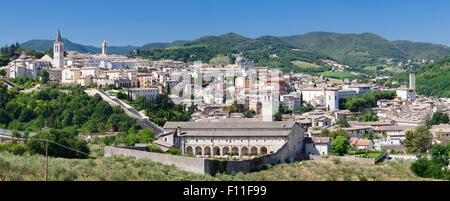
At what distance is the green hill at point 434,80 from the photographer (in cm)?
7538

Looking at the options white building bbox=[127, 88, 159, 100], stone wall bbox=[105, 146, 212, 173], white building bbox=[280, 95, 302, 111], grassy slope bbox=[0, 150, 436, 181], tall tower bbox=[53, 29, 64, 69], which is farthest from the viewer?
tall tower bbox=[53, 29, 64, 69]

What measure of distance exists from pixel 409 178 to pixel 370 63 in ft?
483

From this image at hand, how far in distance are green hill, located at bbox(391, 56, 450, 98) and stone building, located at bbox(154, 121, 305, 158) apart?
49.2 metres

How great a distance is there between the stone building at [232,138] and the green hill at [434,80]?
49.2 meters

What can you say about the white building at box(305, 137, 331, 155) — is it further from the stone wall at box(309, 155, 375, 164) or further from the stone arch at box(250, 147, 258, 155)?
→ the stone arch at box(250, 147, 258, 155)

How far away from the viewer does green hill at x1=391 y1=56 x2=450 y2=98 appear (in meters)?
75.4

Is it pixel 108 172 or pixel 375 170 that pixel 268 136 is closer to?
pixel 375 170

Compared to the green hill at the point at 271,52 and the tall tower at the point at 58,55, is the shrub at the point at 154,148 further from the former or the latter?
the green hill at the point at 271,52

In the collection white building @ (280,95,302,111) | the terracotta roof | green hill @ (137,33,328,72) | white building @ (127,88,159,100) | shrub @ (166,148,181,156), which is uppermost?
green hill @ (137,33,328,72)

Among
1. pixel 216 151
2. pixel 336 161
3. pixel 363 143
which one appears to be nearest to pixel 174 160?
pixel 216 151

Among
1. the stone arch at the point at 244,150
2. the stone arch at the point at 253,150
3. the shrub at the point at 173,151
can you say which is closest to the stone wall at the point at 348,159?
the stone arch at the point at 253,150

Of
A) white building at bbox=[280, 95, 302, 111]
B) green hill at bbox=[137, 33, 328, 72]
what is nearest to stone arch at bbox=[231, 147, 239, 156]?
white building at bbox=[280, 95, 302, 111]

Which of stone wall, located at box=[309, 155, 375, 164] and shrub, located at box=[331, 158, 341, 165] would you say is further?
stone wall, located at box=[309, 155, 375, 164]

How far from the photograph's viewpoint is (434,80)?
266ft
